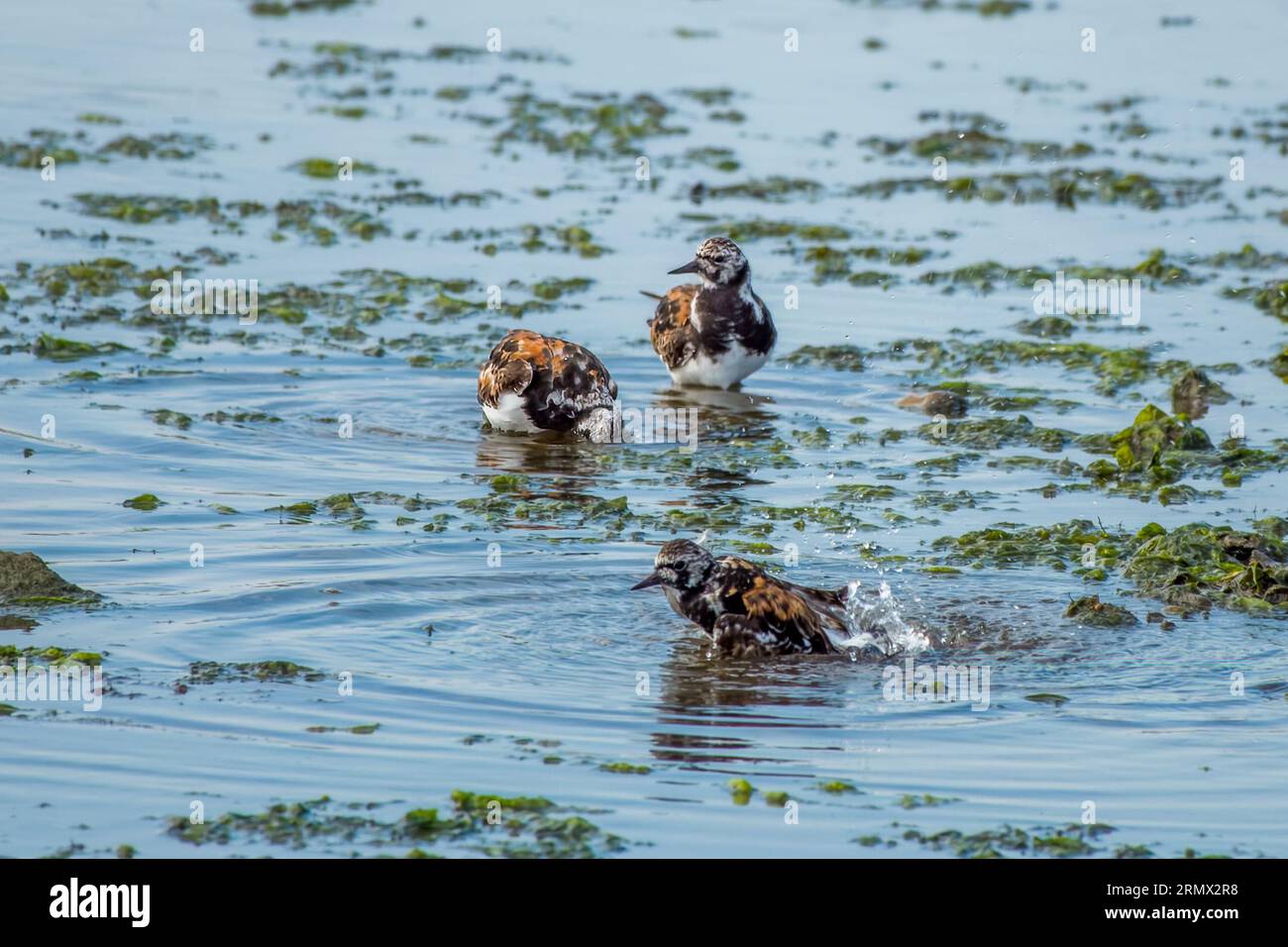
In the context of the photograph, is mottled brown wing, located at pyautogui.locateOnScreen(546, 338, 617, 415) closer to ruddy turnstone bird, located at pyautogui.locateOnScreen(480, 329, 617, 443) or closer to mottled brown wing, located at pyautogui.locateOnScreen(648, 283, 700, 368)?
ruddy turnstone bird, located at pyautogui.locateOnScreen(480, 329, 617, 443)

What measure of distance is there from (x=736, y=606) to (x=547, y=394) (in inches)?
167

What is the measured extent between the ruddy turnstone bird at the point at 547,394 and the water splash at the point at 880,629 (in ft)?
13.0

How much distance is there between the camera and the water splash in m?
8.97

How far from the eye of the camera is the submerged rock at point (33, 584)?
895 centimetres

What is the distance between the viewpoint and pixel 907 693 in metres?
8.44

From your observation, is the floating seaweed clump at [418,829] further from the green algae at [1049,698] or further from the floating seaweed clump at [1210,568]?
the floating seaweed clump at [1210,568]

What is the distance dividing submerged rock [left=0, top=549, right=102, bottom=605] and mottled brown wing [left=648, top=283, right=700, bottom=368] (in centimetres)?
613

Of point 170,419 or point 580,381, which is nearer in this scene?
point 170,419

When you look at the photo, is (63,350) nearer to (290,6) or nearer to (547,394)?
(547,394)

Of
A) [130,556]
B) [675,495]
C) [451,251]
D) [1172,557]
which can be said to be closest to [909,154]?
[451,251]

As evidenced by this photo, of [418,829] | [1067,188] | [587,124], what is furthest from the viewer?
[587,124]

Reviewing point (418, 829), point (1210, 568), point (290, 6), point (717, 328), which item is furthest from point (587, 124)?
point (418, 829)

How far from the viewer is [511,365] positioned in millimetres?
12969

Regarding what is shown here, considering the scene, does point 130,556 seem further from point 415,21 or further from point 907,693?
point 415,21
